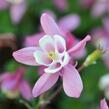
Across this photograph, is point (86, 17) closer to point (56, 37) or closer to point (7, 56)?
point (7, 56)

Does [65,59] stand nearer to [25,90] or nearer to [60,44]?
[60,44]

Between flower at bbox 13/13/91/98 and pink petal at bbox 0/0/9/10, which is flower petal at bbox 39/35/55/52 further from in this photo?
pink petal at bbox 0/0/9/10

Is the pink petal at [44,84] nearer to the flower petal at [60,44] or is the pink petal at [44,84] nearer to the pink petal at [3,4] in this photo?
the flower petal at [60,44]

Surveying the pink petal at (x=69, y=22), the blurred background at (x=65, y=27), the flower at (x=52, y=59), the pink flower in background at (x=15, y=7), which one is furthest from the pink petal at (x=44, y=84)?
the pink flower in background at (x=15, y=7)

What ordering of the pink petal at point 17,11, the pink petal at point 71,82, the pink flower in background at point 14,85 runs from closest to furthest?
the pink petal at point 71,82 → the pink flower in background at point 14,85 → the pink petal at point 17,11

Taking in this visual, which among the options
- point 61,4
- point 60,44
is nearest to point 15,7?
point 61,4

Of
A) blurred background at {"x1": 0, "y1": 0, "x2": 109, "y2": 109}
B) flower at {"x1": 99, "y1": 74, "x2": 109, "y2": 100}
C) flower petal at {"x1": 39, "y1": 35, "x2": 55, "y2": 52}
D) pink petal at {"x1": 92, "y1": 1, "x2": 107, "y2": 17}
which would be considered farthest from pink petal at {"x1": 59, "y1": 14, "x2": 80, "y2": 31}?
flower petal at {"x1": 39, "y1": 35, "x2": 55, "y2": 52}
